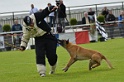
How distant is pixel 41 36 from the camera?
47.2ft

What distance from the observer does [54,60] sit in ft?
47.4

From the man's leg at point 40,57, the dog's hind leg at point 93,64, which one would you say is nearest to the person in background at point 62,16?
the dog's hind leg at point 93,64

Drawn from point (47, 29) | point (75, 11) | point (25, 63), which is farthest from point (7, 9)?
point (47, 29)

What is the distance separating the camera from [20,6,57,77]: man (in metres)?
14.1

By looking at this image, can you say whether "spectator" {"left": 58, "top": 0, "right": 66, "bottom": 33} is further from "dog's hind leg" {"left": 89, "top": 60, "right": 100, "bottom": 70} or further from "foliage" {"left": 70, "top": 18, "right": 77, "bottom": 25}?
"dog's hind leg" {"left": 89, "top": 60, "right": 100, "bottom": 70}

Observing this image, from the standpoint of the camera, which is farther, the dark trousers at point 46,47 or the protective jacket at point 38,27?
the dark trousers at point 46,47

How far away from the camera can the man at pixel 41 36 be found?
46.4 ft

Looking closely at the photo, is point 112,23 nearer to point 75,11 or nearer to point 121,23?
point 121,23

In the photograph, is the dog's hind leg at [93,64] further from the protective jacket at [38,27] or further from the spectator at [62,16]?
the spectator at [62,16]

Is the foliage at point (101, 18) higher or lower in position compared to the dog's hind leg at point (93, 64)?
lower

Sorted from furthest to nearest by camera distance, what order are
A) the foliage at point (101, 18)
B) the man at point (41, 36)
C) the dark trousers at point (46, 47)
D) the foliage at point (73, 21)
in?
the foliage at point (73, 21) → the foliage at point (101, 18) → the dark trousers at point (46, 47) → the man at point (41, 36)

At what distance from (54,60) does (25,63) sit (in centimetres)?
467

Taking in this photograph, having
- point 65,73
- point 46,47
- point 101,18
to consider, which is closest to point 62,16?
point 101,18

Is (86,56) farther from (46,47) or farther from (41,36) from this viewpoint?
(41,36)
